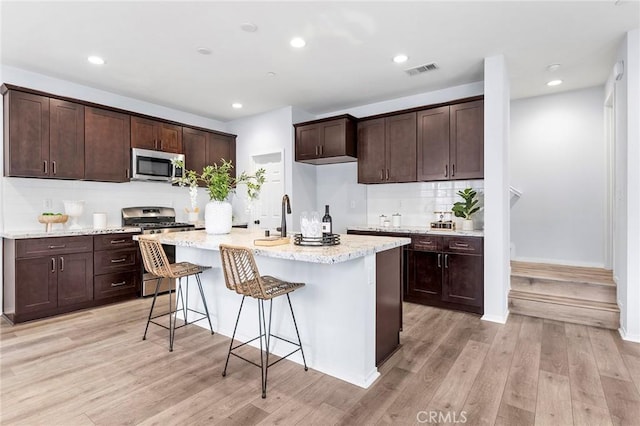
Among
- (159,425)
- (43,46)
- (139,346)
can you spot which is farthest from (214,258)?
(43,46)

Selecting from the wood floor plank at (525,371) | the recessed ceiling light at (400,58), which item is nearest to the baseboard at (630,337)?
the wood floor plank at (525,371)

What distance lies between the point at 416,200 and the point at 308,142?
6.13 feet

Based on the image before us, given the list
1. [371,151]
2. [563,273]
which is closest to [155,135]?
[371,151]

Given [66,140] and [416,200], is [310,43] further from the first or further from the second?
[66,140]

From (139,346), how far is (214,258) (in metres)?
0.98

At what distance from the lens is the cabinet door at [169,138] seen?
493 centimetres

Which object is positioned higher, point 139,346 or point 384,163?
point 384,163

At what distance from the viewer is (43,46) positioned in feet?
10.7

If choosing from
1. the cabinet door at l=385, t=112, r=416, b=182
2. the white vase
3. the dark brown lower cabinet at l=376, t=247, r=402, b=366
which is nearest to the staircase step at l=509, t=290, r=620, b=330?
the dark brown lower cabinet at l=376, t=247, r=402, b=366

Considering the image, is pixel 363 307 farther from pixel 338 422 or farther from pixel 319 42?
pixel 319 42

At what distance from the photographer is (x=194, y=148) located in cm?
542

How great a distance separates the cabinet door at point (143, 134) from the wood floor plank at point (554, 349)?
5223 mm

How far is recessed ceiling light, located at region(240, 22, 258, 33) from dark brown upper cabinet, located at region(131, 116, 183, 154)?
2.60 meters

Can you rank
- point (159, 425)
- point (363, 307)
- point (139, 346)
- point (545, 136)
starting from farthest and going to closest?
point (545, 136) < point (139, 346) < point (363, 307) < point (159, 425)
